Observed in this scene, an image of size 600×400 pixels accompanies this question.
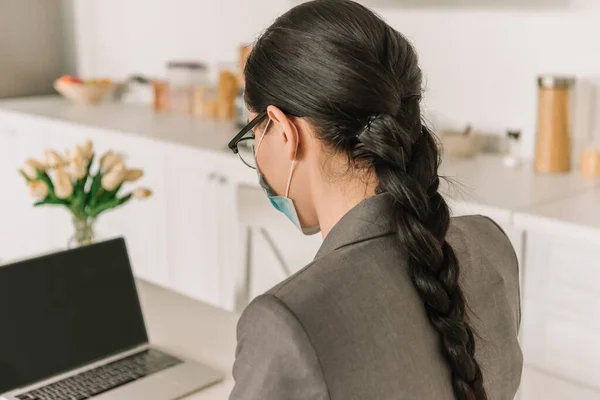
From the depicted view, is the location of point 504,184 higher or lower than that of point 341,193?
lower

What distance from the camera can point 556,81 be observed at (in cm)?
264

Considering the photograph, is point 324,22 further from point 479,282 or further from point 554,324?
point 554,324

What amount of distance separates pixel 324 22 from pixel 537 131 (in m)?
1.82

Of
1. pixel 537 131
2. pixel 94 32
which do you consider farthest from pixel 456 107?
pixel 94 32

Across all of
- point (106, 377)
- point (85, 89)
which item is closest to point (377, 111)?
point (106, 377)

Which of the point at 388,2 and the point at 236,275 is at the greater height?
the point at 388,2

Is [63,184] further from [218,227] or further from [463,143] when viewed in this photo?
[463,143]

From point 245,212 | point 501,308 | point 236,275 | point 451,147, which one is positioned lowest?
point 236,275

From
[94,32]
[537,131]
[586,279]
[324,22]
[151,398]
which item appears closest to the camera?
[324,22]

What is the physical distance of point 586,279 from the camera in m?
2.21

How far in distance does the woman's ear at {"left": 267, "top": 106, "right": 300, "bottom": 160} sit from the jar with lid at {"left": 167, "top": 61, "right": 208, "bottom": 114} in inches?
112

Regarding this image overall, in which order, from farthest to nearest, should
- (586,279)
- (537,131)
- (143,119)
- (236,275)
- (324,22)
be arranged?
(143,119), (236,275), (537,131), (586,279), (324,22)

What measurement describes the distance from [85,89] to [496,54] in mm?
2115

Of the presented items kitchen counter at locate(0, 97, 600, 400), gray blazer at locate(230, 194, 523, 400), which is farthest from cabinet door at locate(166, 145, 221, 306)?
gray blazer at locate(230, 194, 523, 400)
